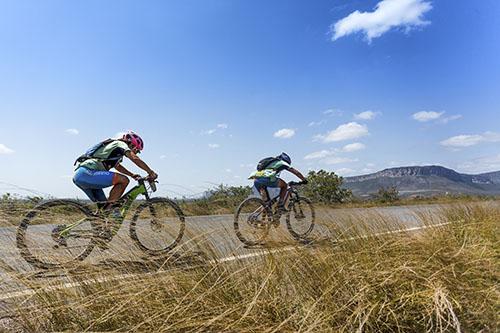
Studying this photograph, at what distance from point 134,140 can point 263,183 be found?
3197 millimetres

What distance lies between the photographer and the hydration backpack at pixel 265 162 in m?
8.52

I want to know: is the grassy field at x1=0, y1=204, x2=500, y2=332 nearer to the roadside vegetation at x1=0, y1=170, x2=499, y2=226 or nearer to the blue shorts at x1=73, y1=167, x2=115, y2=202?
the roadside vegetation at x1=0, y1=170, x2=499, y2=226

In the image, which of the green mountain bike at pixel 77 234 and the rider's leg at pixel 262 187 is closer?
the green mountain bike at pixel 77 234

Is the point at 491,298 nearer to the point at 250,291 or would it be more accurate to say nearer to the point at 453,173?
the point at 250,291

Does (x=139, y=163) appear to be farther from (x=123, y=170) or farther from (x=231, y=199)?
(x=231, y=199)

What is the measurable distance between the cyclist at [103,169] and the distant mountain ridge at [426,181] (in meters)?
45.6

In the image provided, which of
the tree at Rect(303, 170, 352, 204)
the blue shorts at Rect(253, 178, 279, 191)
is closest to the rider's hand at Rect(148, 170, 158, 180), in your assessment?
the blue shorts at Rect(253, 178, 279, 191)

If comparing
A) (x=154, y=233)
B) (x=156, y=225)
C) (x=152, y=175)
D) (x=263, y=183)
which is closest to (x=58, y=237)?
(x=154, y=233)

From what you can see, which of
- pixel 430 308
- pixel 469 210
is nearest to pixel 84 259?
pixel 430 308

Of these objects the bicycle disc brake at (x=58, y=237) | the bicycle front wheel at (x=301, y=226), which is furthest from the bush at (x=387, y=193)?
the bicycle disc brake at (x=58, y=237)

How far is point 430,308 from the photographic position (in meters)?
2.51

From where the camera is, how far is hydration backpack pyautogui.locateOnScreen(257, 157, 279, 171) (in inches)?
335

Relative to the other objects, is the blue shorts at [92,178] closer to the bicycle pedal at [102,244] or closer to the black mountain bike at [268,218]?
the black mountain bike at [268,218]

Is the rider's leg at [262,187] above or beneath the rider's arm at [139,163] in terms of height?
beneath
